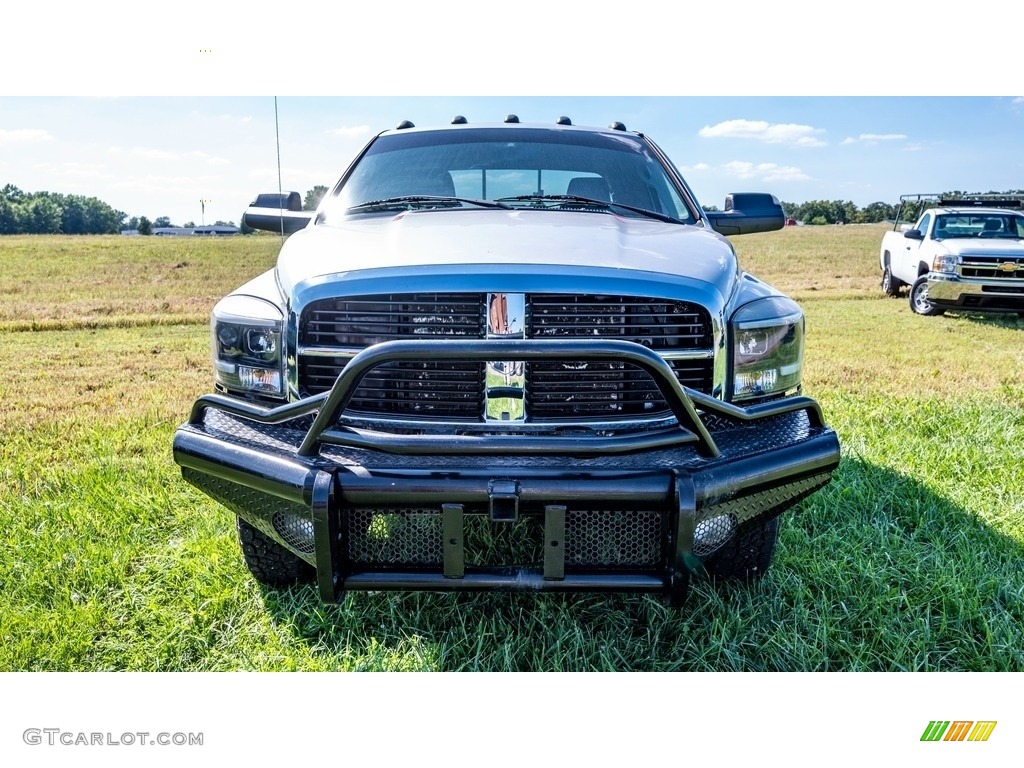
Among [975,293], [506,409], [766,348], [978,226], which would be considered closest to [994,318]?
[975,293]

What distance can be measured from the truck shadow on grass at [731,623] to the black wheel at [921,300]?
26.1 ft

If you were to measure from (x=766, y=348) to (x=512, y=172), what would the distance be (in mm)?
1404

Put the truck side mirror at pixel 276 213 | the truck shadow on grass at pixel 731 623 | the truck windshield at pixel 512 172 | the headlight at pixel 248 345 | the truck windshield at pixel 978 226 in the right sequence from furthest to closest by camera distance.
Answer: the truck windshield at pixel 978 226 < the truck side mirror at pixel 276 213 < the truck windshield at pixel 512 172 < the truck shadow on grass at pixel 731 623 < the headlight at pixel 248 345

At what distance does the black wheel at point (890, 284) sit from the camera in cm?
1184

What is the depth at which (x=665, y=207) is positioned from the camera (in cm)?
309

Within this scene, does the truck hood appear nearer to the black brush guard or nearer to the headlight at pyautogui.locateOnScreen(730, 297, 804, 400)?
the headlight at pyautogui.locateOnScreen(730, 297, 804, 400)

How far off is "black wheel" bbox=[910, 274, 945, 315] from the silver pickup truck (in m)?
8.76

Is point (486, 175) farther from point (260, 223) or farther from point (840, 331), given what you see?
point (840, 331)

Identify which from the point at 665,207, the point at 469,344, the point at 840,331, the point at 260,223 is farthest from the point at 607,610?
the point at 840,331

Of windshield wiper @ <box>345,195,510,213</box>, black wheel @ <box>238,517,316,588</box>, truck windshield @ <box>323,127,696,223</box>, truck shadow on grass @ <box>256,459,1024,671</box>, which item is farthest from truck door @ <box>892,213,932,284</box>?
black wheel @ <box>238,517,316,588</box>

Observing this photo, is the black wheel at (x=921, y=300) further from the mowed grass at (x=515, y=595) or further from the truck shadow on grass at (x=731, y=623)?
the truck shadow on grass at (x=731, y=623)

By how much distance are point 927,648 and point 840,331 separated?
6.64 meters

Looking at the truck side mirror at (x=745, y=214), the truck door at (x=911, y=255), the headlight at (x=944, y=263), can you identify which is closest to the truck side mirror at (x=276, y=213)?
the truck side mirror at (x=745, y=214)

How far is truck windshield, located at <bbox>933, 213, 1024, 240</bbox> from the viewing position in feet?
31.7
